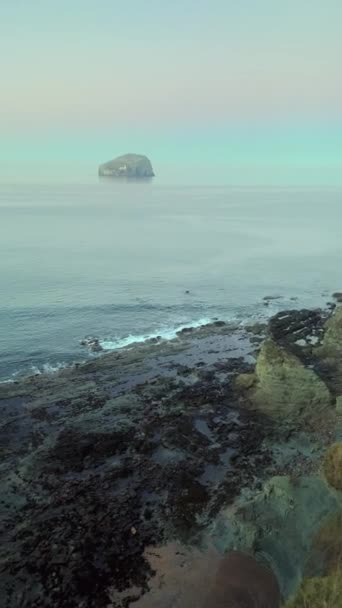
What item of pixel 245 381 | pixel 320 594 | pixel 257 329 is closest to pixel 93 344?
pixel 257 329

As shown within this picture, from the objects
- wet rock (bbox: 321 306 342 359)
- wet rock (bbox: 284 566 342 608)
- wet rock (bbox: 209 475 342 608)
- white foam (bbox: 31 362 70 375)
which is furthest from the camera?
wet rock (bbox: 321 306 342 359)

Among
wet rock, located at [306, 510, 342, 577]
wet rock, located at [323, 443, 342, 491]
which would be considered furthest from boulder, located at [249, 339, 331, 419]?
wet rock, located at [306, 510, 342, 577]

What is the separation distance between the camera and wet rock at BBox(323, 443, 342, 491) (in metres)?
27.7

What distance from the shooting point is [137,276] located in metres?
89.4

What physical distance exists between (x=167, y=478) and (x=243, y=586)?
918 cm

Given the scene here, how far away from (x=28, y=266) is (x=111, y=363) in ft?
170

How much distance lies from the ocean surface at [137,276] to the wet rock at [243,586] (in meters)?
31.3

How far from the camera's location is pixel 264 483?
29516 mm

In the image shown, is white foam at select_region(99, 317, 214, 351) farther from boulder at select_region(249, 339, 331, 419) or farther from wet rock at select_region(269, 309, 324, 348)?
boulder at select_region(249, 339, 331, 419)

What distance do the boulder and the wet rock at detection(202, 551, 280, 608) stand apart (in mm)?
15197

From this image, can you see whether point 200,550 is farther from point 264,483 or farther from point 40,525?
point 40,525

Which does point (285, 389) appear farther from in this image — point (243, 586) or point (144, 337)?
point (144, 337)

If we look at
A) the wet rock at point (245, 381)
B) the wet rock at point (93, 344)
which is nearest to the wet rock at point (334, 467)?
the wet rock at point (245, 381)

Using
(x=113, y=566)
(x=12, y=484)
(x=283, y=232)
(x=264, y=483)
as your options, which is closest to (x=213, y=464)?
(x=264, y=483)
